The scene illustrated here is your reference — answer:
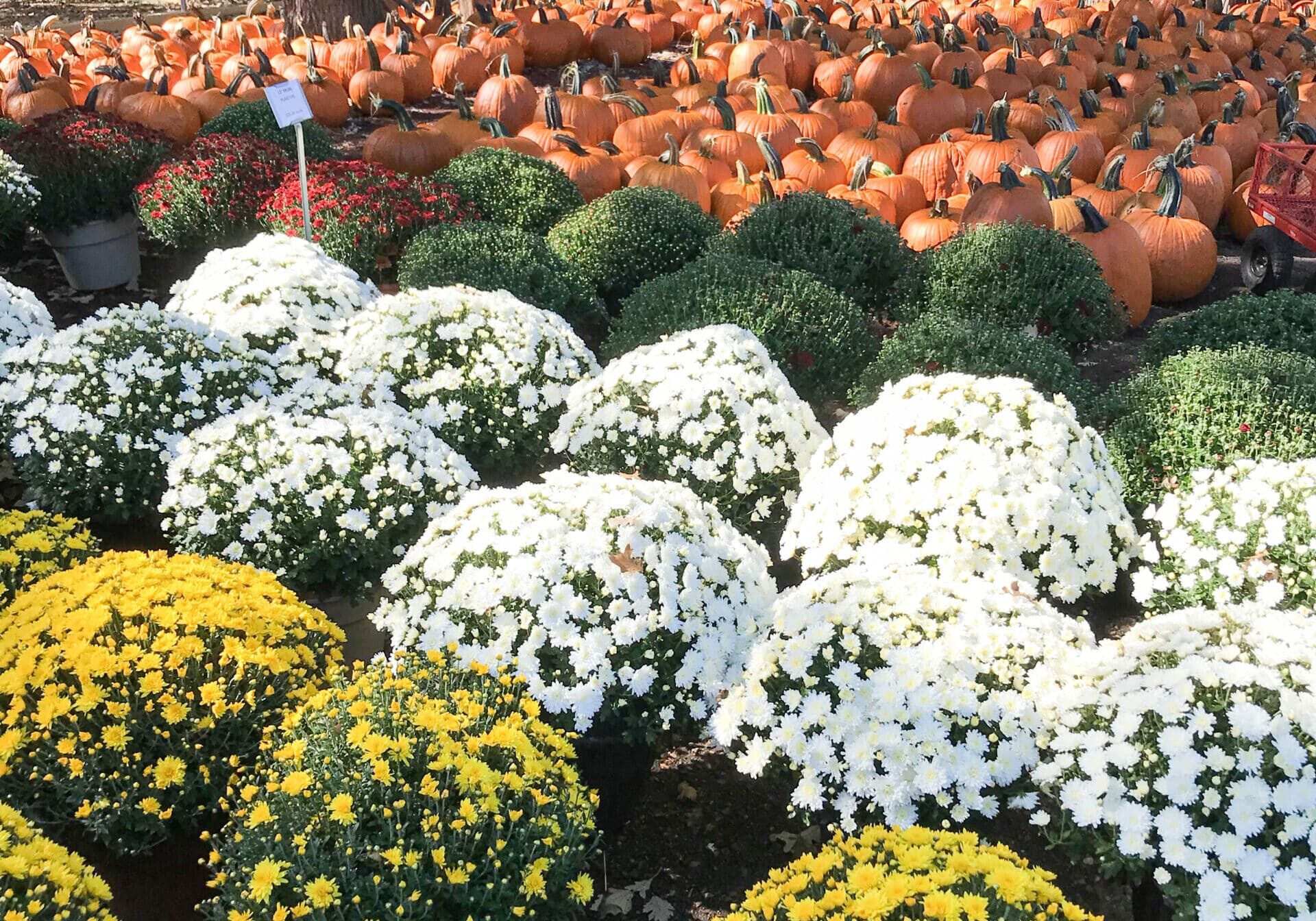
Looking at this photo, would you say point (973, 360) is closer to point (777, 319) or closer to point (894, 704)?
point (777, 319)

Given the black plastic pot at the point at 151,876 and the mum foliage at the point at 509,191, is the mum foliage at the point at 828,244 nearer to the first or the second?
the mum foliage at the point at 509,191

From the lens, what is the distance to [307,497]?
A: 3617mm

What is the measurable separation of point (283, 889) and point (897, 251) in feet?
15.3

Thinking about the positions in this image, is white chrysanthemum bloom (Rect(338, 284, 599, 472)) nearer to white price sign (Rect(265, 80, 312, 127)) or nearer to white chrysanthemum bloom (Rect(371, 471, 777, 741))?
white chrysanthemum bloom (Rect(371, 471, 777, 741))

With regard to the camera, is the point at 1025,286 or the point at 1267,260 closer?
the point at 1025,286

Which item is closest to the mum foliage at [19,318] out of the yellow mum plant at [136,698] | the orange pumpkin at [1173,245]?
the yellow mum plant at [136,698]

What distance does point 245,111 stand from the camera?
25.9 ft

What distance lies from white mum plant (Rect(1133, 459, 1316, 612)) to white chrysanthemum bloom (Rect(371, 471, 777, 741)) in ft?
4.53

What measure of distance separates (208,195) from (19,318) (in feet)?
5.79

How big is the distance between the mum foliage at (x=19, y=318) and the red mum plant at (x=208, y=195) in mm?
1388

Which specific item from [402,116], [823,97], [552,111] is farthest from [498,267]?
[823,97]

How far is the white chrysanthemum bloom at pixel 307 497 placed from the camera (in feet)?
11.9

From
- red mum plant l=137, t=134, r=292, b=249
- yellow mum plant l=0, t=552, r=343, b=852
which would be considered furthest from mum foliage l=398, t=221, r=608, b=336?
yellow mum plant l=0, t=552, r=343, b=852

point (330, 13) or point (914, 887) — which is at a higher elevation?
point (914, 887)
